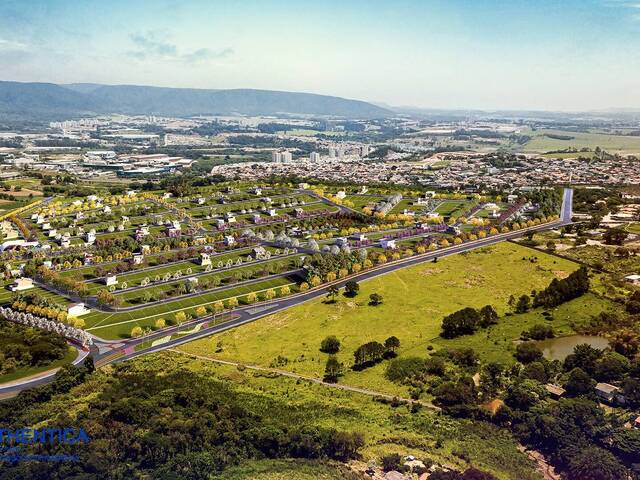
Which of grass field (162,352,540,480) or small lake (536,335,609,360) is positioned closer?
grass field (162,352,540,480)

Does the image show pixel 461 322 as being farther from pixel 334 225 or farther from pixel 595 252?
pixel 334 225

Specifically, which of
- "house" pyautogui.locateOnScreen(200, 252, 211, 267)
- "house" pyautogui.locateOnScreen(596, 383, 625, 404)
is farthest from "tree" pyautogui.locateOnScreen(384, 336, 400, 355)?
"house" pyautogui.locateOnScreen(200, 252, 211, 267)

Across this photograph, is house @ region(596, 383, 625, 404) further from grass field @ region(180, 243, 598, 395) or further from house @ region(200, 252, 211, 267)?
house @ region(200, 252, 211, 267)

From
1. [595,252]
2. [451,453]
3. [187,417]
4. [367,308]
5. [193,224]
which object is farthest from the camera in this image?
[193,224]

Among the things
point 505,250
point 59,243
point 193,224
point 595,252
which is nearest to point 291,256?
point 193,224

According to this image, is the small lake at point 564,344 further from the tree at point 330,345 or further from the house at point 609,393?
the tree at point 330,345

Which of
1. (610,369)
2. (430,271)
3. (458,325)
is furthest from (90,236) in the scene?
(610,369)
